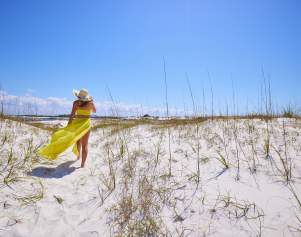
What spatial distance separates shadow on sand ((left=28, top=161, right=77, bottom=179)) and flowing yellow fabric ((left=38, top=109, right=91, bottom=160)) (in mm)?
204

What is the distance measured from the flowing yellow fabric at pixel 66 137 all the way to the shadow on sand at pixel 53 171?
0.20 m

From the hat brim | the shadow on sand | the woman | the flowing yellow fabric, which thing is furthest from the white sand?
the hat brim

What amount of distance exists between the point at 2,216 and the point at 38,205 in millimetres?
363

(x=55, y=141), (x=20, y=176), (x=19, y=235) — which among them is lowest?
(x=19, y=235)

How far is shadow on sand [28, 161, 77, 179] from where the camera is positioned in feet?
11.6

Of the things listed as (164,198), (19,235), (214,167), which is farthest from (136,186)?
(19,235)

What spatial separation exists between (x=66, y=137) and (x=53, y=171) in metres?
0.61

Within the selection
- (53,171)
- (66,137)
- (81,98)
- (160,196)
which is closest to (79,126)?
(66,137)

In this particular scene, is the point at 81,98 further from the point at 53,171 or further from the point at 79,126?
the point at 53,171

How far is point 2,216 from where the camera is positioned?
2.36m

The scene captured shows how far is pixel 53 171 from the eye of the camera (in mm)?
3768

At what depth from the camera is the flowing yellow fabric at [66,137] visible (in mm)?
3879

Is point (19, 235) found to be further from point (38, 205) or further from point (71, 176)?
point (71, 176)

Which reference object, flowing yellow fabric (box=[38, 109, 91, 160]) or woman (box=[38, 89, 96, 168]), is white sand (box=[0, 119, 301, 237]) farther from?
woman (box=[38, 89, 96, 168])
